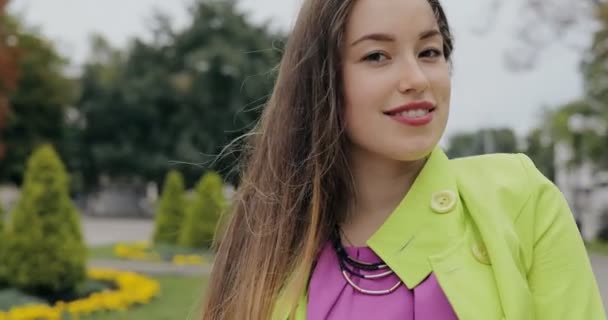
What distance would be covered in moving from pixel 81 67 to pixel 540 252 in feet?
114

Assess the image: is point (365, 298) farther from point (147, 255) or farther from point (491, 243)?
point (147, 255)

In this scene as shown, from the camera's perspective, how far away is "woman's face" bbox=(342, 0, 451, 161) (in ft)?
4.17

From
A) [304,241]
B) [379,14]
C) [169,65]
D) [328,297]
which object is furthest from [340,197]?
[169,65]

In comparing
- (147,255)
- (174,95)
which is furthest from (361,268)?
(174,95)

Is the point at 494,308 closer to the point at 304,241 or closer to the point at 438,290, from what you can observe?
the point at 438,290

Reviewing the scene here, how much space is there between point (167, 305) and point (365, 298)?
6.69 meters

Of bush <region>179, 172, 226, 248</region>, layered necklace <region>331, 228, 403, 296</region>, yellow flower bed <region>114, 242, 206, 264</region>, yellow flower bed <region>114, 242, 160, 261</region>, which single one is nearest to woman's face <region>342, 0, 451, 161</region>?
layered necklace <region>331, 228, 403, 296</region>

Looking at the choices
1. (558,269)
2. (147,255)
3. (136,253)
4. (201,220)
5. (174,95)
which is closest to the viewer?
(558,269)

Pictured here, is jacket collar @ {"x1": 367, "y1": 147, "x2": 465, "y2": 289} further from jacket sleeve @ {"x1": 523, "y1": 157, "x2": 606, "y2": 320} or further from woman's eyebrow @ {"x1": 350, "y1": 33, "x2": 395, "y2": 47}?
woman's eyebrow @ {"x1": 350, "y1": 33, "x2": 395, "y2": 47}

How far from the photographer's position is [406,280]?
125cm

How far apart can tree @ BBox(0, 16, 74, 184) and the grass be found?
72.2ft

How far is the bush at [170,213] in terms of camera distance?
14617mm

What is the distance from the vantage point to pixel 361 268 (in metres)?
1.33

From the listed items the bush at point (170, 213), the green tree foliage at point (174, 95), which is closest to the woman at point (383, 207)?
the bush at point (170, 213)
